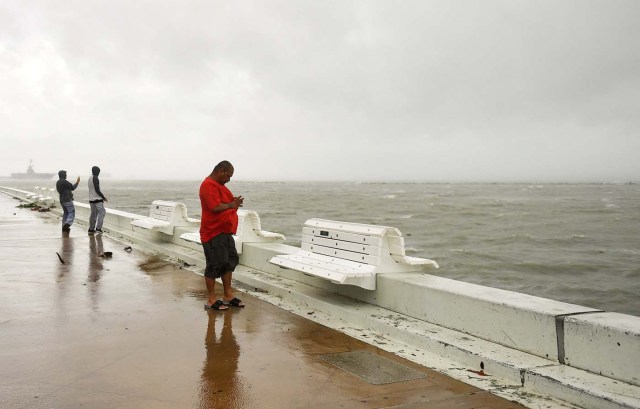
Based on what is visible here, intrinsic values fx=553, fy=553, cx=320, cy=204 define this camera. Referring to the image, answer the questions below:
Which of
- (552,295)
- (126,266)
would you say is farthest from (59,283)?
(552,295)

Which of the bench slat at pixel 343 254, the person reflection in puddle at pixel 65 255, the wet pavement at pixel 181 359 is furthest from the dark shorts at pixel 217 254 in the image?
the person reflection in puddle at pixel 65 255

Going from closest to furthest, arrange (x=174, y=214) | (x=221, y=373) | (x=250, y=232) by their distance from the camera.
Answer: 1. (x=221, y=373)
2. (x=250, y=232)
3. (x=174, y=214)

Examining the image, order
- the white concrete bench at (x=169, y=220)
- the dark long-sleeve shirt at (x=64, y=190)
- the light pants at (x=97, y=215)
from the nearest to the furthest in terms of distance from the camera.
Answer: the white concrete bench at (x=169, y=220) < the light pants at (x=97, y=215) < the dark long-sleeve shirt at (x=64, y=190)

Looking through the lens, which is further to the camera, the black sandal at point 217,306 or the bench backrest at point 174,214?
the bench backrest at point 174,214

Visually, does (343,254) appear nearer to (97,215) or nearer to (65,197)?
(97,215)

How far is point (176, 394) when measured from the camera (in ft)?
13.4

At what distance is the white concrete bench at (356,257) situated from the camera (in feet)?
20.1

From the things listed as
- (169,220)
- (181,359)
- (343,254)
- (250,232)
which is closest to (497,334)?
(343,254)

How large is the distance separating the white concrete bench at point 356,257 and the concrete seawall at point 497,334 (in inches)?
6.4

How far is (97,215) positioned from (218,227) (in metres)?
9.84

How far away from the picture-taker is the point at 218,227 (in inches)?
262

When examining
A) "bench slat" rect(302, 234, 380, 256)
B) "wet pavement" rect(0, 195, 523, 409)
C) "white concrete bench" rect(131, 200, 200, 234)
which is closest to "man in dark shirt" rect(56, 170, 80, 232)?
"white concrete bench" rect(131, 200, 200, 234)

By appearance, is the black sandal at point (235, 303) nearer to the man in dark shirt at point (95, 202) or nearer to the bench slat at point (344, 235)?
the bench slat at point (344, 235)

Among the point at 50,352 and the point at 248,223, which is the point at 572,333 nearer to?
the point at 50,352
